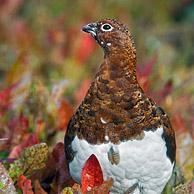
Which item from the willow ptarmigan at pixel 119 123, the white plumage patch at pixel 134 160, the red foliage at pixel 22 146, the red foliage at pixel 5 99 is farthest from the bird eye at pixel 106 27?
the red foliage at pixel 5 99

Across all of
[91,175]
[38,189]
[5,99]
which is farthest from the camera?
[5,99]

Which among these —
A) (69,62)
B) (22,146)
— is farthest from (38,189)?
(69,62)

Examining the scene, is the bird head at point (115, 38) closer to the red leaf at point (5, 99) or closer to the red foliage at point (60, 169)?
the red foliage at point (60, 169)

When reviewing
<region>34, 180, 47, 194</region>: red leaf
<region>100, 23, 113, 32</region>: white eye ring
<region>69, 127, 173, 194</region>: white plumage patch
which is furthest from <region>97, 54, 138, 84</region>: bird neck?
<region>34, 180, 47, 194</region>: red leaf

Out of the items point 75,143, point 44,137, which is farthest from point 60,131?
point 75,143

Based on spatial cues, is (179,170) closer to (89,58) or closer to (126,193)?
(126,193)

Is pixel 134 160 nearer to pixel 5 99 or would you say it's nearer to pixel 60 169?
pixel 60 169

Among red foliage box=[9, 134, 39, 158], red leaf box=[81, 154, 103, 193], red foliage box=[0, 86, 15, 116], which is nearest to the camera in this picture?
red leaf box=[81, 154, 103, 193]

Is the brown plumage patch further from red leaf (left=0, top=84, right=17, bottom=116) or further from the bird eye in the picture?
red leaf (left=0, top=84, right=17, bottom=116)
